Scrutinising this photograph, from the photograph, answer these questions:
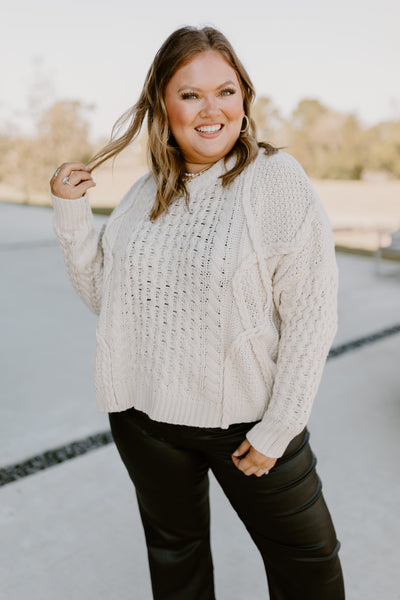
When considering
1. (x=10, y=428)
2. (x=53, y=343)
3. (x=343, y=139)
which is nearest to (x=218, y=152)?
(x=10, y=428)

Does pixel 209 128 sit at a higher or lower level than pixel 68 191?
higher

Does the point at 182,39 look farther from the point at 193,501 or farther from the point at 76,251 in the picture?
the point at 193,501

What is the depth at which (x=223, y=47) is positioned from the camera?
1090 mm

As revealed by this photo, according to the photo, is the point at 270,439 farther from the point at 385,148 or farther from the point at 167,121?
the point at 385,148

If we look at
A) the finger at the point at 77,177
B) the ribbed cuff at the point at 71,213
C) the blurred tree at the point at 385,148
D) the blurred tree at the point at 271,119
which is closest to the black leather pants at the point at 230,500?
the ribbed cuff at the point at 71,213

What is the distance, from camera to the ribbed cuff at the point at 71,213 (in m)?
1.26

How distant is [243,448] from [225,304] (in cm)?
31

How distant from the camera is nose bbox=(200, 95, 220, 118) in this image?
1.08 metres

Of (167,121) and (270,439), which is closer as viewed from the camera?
(270,439)

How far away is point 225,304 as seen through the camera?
41.9 inches

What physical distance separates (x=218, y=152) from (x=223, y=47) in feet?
0.70

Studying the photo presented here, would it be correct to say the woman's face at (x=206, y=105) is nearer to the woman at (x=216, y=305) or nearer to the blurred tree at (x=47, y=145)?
the woman at (x=216, y=305)

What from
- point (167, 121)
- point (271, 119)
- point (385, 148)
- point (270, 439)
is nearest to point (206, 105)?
point (167, 121)

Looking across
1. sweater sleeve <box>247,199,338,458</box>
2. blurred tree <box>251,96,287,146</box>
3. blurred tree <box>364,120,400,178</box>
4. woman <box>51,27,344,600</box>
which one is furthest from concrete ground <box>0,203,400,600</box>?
blurred tree <box>251,96,287,146</box>
